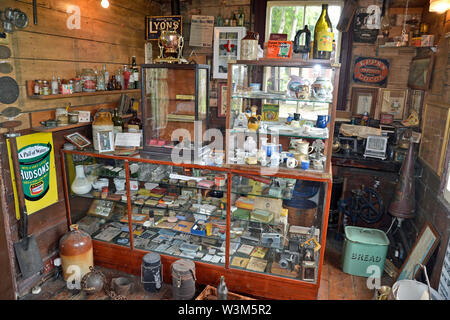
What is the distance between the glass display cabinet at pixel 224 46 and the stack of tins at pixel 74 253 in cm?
271

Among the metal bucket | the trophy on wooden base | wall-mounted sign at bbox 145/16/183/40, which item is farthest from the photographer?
wall-mounted sign at bbox 145/16/183/40

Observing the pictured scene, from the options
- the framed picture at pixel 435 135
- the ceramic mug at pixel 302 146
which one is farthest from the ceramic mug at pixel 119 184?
the framed picture at pixel 435 135

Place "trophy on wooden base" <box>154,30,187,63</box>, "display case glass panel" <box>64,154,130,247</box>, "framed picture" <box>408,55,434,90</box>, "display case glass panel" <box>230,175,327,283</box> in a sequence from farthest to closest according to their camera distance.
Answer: "display case glass panel" <box>64,154,130,247</box> < "framed picture" <box>408,55,434,90</box> < "trophy on wooden base" <box>154,30,187,63</box> < "display case glass panel" <box>230,175,327,283</box>

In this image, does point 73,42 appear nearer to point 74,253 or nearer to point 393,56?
point 74,253

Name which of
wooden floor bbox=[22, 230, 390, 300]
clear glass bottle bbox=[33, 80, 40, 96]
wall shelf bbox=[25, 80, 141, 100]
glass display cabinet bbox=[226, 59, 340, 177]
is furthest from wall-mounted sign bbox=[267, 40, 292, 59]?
wooden floor bbox=[22, 230, 390, 300]

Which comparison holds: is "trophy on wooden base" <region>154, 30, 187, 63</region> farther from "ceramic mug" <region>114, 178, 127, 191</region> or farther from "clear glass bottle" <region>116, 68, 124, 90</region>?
"ceramic mug" <region>114, 178, 127, 191</region>

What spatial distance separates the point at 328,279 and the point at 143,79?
2.87 metres

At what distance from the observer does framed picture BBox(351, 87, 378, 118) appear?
4.32 metres

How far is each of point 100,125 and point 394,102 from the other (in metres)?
3.63

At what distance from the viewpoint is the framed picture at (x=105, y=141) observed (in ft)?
11.3

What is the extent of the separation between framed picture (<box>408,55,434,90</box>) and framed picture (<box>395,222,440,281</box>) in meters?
1.57

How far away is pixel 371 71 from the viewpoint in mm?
4250

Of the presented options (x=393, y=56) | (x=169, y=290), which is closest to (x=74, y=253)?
(x=169, y=290)
